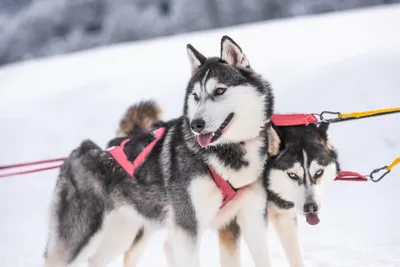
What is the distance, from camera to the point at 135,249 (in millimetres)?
3186

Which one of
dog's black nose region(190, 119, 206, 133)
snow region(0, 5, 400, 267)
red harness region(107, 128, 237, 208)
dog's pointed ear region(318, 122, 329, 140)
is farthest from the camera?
snow region(0, 5, 400, 267)

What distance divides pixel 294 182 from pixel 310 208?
0.56 feet

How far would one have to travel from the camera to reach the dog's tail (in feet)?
10.8

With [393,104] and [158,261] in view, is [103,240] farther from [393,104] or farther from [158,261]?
[393,104]

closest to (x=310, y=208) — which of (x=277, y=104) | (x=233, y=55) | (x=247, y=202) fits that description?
(x=247, y=202)

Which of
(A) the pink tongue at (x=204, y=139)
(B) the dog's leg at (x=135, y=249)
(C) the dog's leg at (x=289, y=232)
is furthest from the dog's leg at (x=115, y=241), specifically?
(A) the pink tongue at (x=204, y=139)

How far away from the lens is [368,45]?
305 inches

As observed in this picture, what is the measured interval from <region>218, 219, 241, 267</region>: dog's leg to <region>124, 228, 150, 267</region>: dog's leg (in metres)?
0.55

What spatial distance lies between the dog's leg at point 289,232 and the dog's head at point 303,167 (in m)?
0.13

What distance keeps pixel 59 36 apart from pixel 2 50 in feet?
5.98

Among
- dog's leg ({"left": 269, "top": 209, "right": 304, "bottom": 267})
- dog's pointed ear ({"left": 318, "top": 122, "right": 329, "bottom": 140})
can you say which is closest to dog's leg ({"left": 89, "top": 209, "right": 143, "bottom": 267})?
dog's leg ({"left": 269, "top": 209, "right": 304, "bottom": 267})

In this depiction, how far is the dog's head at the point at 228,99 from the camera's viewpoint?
238 centimetres

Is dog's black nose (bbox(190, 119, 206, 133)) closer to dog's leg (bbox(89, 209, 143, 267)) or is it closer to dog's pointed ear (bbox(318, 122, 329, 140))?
dog's pointed ear (bbox(318, 122, 329, 140))

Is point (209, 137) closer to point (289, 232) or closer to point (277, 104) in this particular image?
point (289, 232)
